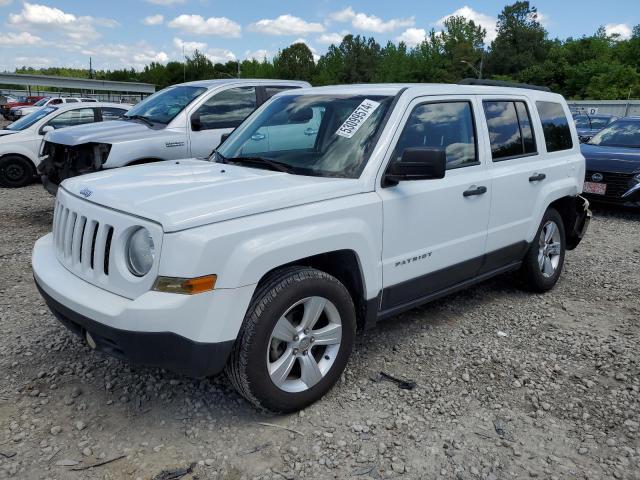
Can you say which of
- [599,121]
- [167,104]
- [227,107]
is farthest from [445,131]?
[599,121]

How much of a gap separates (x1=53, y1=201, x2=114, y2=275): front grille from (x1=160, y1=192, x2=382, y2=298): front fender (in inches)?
17.9

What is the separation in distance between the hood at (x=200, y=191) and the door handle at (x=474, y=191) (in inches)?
40.0

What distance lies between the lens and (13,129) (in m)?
10.7

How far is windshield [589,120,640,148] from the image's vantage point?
377 inches

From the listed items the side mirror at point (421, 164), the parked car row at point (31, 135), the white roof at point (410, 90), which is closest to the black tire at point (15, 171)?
the parked car row at point (31, 135)

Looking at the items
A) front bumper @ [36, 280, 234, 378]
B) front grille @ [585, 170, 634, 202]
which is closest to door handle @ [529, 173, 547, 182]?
front bumper @ [36, 280, 234, 378]

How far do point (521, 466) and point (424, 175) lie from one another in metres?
1.62

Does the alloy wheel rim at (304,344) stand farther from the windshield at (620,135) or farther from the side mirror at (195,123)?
the windshield at (620,135)

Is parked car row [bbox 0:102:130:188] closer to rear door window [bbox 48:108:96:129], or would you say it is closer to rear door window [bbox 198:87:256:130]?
rear door window [bbox 48:108:96:129]

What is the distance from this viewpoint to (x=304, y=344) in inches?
119

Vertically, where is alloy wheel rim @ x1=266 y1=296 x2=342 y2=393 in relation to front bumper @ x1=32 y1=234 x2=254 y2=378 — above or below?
below

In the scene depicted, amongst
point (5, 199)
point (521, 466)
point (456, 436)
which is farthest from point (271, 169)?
point (5, 199)

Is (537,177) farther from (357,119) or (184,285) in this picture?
(184,285)

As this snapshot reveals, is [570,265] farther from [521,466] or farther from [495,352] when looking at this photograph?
[521,466]
